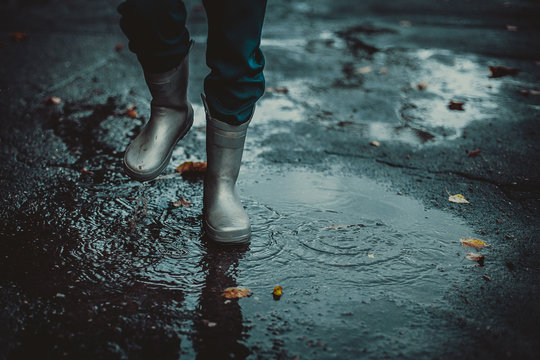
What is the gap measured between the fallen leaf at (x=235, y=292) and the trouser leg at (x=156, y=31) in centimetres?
91

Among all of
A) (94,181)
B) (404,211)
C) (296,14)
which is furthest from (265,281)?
(296,14)

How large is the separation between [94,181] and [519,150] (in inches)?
87.6

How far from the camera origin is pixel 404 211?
2.16 m

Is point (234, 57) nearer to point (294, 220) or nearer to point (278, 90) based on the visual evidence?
point (294, 220)

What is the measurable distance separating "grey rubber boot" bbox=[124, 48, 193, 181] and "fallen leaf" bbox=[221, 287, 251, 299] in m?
0.63

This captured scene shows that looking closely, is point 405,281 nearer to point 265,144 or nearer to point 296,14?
point 265,144

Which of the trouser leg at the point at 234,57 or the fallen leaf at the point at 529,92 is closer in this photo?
the trouser leg at the point at 234,57

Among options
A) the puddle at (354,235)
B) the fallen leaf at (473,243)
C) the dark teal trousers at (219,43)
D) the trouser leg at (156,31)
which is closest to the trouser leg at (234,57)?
the dark teal trousers at (219,43)

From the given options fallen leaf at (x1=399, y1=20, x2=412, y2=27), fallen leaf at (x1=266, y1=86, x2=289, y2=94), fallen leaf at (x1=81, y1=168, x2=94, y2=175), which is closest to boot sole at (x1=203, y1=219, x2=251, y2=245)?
fallen leaf at (x1=81, y1=168, x2=94, y2=175)

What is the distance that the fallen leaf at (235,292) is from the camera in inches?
64.1

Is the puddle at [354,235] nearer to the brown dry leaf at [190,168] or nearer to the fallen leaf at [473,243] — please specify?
the fallen leaf at [473,243]

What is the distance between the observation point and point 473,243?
1933 mm

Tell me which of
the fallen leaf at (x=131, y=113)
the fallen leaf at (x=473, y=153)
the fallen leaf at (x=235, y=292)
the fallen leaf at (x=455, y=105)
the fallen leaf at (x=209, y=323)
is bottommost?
the fallen leaf at (x=131, y=113)

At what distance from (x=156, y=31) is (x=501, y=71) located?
3.07 m
